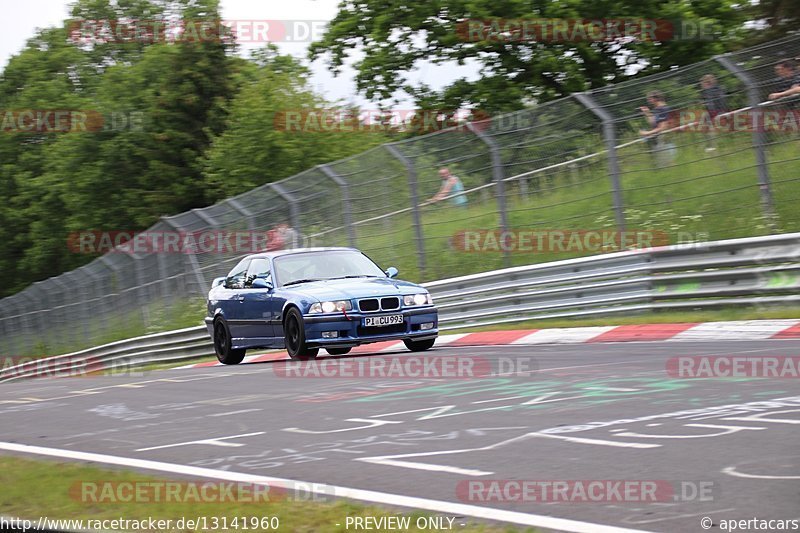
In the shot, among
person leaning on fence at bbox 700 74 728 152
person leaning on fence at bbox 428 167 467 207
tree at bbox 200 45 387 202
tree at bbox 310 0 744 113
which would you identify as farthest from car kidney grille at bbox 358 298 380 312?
tree at bbox 200 45 387 202

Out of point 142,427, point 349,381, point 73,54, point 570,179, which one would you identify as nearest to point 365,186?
point 570,179

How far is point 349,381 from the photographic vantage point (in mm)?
11250

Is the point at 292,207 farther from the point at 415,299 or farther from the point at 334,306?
the point at 334,306

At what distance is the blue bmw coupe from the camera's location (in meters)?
14.2

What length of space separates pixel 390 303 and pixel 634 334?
2.91 m

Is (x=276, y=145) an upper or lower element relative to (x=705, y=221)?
upper

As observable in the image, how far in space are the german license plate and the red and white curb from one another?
1477 millimetres

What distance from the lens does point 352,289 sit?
14.6 m

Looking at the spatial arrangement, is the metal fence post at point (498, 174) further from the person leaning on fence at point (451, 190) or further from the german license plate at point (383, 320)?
the german license plate at point (383, 320)

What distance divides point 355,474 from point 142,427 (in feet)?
10.9

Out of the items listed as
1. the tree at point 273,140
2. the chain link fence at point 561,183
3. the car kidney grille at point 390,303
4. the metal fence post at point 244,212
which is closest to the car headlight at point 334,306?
the car kidney grille at point 390,303

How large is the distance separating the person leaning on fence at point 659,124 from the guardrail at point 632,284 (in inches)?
48.6

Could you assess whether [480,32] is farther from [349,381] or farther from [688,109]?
[349,381]

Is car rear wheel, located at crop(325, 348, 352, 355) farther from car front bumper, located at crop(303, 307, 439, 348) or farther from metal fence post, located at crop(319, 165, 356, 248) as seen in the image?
metal fence post, located at crop(319, 165, 356, 248)
